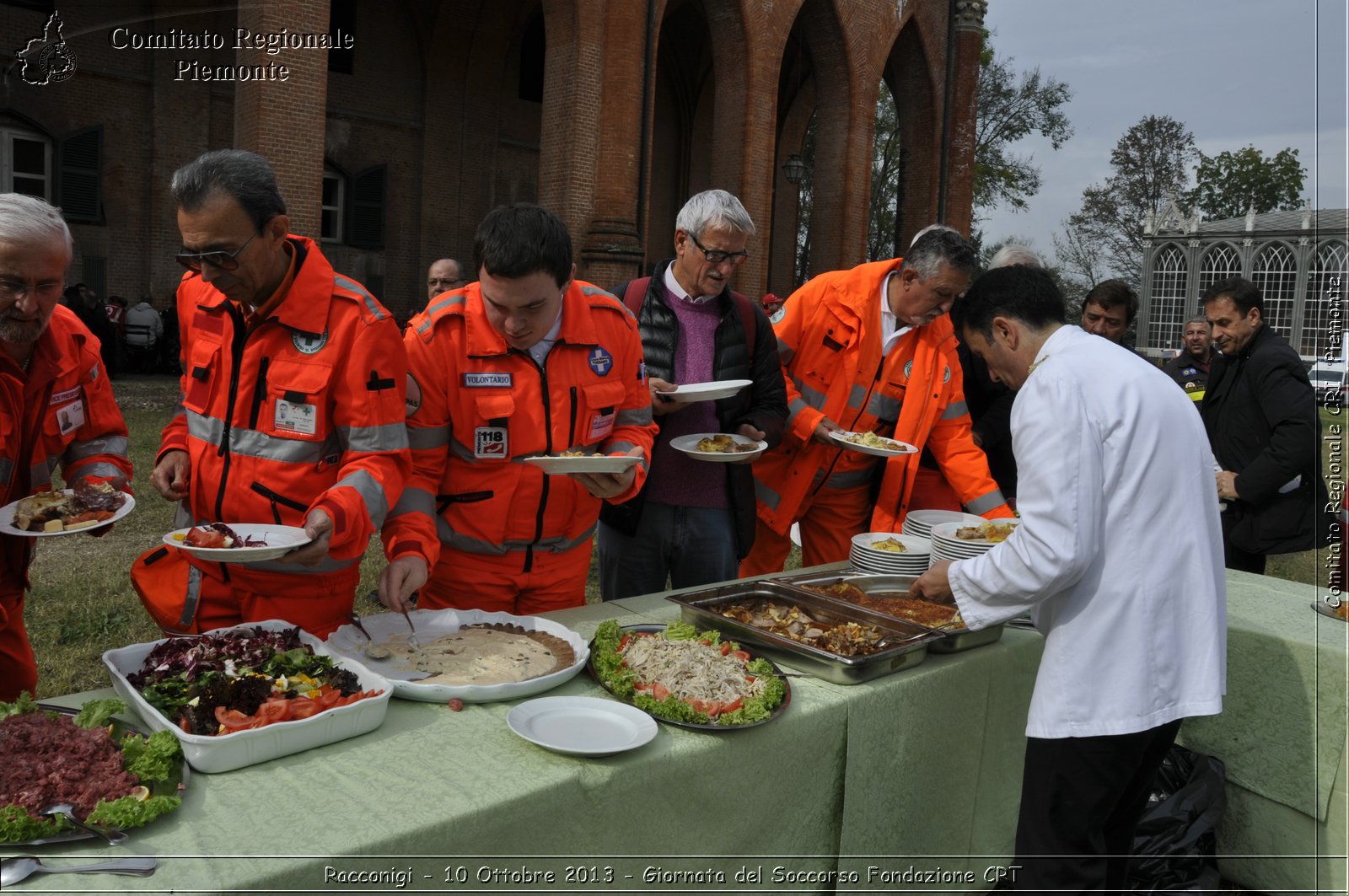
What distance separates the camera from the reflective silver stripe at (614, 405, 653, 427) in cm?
315

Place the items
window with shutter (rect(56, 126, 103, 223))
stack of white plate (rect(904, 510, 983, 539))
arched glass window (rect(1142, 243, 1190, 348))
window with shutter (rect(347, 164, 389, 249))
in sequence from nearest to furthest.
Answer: stack of white plate (rect(904, 510, 983, 539))
window with shutter (rect(56, 126, 103, 223))
window with shutter (rect(347, 164, 389, 249))
arched glass window (rect(1142, 243, 1190, 348))

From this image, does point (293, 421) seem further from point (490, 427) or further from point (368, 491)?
point (490, 427)

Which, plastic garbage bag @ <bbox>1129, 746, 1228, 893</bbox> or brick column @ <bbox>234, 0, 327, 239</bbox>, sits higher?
brick column @ <bbox>234, 0, 327, 239</bbox>

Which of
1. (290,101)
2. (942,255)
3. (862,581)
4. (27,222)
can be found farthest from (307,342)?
(290,101)

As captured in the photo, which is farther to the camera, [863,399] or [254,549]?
[863,399]

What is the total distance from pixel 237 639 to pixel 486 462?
878mm

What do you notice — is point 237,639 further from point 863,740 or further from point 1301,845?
point 1301,845

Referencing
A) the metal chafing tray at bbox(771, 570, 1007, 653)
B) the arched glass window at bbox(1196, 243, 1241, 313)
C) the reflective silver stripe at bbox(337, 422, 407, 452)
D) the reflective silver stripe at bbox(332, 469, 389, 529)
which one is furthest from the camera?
the arched glass window at bbox(1196, 243, 1241, 313)

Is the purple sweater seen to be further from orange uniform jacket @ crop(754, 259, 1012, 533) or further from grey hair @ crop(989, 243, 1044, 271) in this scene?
grey hair @ crop(989, 243, 1044, 271)

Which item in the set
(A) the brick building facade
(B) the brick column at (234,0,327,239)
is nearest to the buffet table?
(B) the brick column at (234,0,327,239)

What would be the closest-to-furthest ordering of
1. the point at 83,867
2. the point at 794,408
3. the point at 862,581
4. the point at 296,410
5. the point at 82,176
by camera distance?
the point at 83,867 < the point at 296,410 < the point at 862,581 < the point at 794,408 < the point at 82,176

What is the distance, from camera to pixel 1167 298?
21.9 meters

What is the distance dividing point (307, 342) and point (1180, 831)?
318cm

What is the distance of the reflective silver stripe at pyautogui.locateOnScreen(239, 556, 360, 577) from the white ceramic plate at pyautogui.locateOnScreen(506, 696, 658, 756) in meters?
0.71
